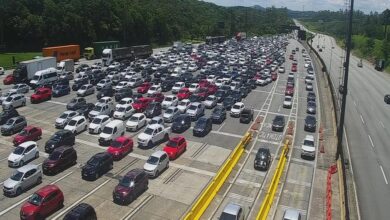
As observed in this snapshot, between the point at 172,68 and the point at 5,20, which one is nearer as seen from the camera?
the point at 172,68

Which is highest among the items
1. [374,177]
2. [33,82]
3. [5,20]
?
[5,20]

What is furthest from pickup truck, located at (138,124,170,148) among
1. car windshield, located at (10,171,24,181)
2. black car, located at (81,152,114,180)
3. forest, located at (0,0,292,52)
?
forest, located at (0,0,292,52)

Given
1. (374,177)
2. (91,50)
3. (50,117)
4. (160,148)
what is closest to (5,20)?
(91,50)

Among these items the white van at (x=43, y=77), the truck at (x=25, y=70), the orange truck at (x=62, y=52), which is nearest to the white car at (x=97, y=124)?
the white van at (x=43, y=77)

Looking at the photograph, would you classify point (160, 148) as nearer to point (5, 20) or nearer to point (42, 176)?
point (42, 176)

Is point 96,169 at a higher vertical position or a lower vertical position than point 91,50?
lower

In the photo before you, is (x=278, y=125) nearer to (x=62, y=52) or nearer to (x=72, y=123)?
(x=72, y=123)

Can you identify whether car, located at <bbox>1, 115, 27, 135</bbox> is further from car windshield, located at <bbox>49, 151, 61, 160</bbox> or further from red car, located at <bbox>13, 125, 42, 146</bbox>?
car windshield, located at <bbox>49, 151, 61, 160</bbox>
